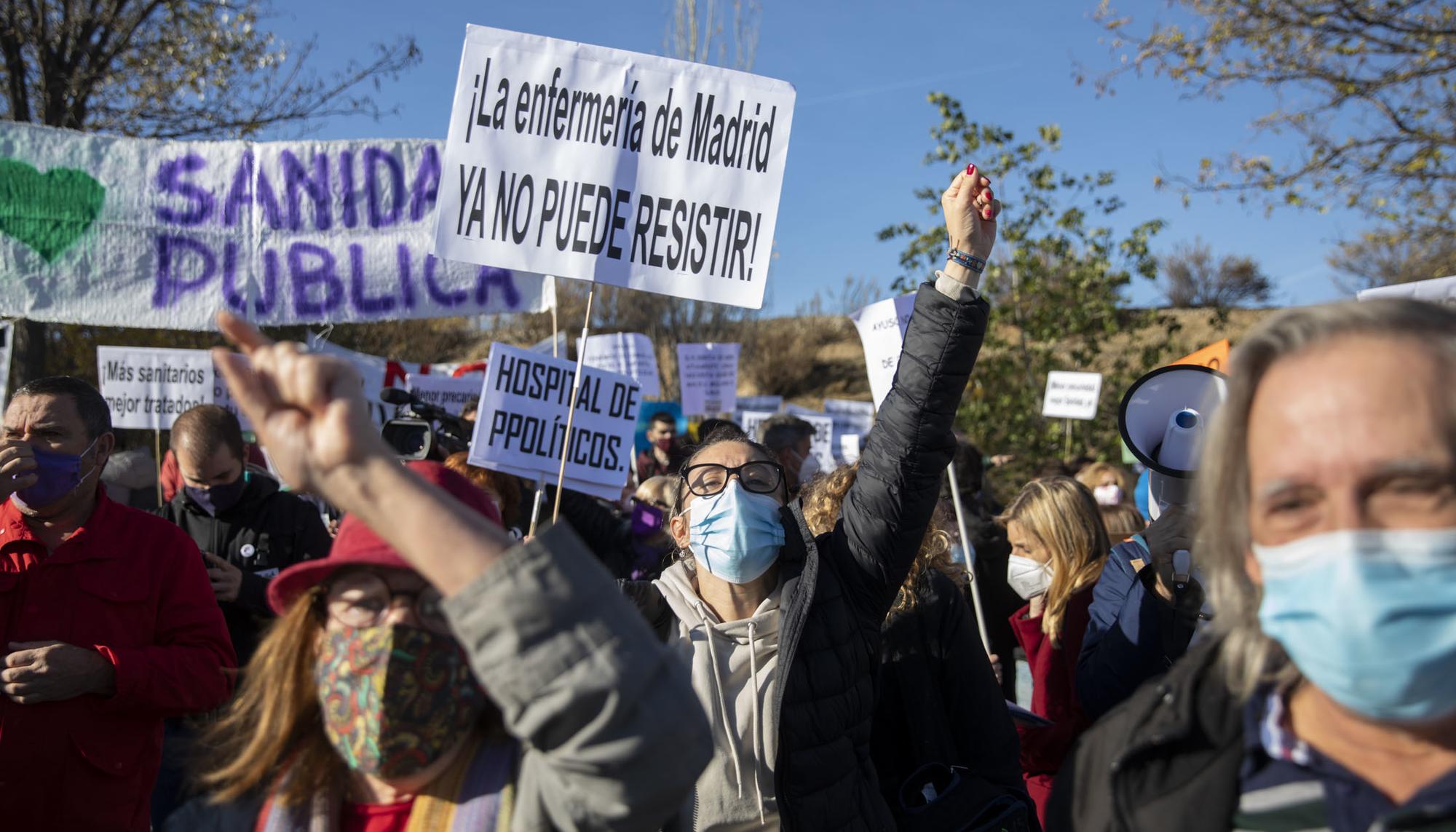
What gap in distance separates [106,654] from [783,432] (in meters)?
4.27

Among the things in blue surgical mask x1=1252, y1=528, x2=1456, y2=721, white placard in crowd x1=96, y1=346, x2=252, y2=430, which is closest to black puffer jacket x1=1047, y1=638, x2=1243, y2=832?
blue surgical mask x1=1252, y1=528, x2=1456, y2=721

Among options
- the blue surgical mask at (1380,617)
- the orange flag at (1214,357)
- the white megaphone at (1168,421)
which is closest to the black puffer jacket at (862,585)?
the white megaphone at (1168,421)

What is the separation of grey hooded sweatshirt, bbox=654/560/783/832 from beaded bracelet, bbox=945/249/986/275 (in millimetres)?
919

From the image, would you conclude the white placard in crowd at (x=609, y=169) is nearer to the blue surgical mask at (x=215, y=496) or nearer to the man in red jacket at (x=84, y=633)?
the blue surgical mask at (x=215, y=496)

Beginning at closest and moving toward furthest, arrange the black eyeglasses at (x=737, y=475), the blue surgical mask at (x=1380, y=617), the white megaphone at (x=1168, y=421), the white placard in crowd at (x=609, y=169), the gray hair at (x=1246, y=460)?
1. the blue surgical mask at (x=1380, y=617)
2. the gray hair at (x=1246, y=460)
3. the white megaphone at (x=1168, y=421)
4. the black eyeglasses at (x=737, y=475)
5. the white placard in crowd at (x=609, y=169)

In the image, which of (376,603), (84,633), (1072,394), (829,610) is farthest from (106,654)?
(1072,394)

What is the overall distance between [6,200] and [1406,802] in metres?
6.81

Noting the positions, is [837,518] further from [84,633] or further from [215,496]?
[215,496]

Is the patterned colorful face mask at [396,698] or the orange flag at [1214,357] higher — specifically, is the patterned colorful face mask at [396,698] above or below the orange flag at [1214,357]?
below

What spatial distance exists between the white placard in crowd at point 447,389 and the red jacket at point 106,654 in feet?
20.2

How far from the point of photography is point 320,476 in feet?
4.33

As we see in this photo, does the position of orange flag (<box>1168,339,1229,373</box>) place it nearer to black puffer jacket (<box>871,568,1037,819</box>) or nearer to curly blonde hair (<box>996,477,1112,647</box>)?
curly blonde hair (<box>996,477,1112,647</box>)

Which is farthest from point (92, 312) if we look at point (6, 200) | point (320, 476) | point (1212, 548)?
point (1212, 548)

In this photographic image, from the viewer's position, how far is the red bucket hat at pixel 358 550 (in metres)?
1.72
